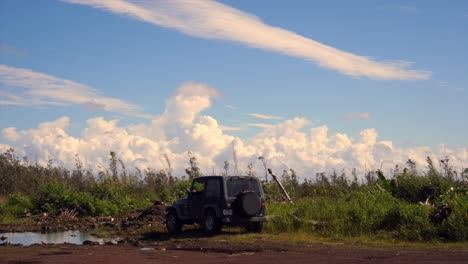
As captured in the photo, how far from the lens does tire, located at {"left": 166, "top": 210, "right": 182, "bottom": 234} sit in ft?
73.9

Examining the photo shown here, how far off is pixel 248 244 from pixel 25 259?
668cm

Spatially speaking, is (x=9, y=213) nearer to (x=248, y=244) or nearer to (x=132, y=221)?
(x=132, y=221)

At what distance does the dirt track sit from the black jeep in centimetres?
166

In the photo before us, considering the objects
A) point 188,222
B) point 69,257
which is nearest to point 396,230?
point 188,222

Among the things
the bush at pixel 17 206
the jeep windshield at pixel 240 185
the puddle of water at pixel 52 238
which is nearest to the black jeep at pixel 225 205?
the jeep windshield at pixel 240 185

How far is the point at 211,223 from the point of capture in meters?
21.1

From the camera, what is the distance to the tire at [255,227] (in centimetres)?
2149

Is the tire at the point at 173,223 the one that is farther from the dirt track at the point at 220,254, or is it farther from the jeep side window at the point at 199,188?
the dirt track at the point at 220,254

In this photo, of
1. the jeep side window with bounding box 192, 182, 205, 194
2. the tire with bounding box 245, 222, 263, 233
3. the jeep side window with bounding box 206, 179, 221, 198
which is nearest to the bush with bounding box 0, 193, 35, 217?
the jeep side window with bounding box 192, 182, 205, 194

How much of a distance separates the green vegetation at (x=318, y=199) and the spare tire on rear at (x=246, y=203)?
1.63m

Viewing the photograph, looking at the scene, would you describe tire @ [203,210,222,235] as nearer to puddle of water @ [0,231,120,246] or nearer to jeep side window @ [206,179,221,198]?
jeep side window @ [206,179,221,198]

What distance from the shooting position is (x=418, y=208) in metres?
19.4

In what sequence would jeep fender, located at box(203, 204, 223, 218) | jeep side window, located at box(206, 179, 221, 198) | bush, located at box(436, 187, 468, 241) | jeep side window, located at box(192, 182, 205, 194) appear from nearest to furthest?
1. bush, located at box(436, 187, 468, 241)
2. jeep fender, located at box(203, 204, 223, 218)
3. jeep side window, located at box(206, 179, 221, 198)
4. jeep side window, located at box(192, 182, 205, 194)

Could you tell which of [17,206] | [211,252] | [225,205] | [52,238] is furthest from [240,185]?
[17,206]
